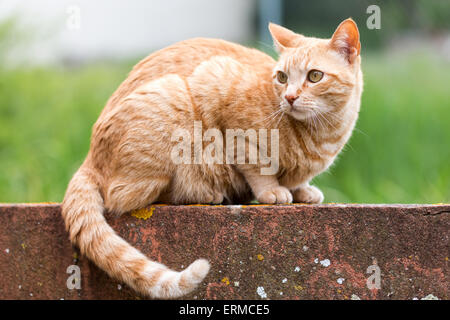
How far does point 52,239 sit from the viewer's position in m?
1.98

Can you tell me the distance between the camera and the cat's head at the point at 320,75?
75.4 inches

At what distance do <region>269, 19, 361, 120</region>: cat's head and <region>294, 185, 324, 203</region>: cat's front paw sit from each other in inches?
16.5

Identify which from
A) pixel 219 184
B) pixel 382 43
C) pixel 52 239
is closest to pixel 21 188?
pixel 52 239

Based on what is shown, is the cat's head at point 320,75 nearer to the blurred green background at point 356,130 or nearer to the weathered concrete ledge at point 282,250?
the weathered concrete ledge at point 282,250

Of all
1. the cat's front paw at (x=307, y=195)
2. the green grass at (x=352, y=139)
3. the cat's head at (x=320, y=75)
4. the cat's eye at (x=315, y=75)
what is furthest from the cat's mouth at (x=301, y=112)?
the green grass at (x=352, y=139)

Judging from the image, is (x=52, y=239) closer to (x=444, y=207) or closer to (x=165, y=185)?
(x=165, y=185)

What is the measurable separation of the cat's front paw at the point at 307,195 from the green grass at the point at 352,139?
4.15 feet

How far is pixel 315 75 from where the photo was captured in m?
1.94

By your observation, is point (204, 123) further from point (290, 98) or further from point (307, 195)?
point (307, 195)

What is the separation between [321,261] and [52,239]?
40.2 inches

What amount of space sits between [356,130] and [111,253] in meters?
1.95

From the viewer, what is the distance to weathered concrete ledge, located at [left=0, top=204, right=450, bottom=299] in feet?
5.52

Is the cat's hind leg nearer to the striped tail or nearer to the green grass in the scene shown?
the striped tail

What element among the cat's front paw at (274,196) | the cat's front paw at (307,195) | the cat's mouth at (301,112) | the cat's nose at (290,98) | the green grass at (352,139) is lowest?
the green grass at (352,139)
